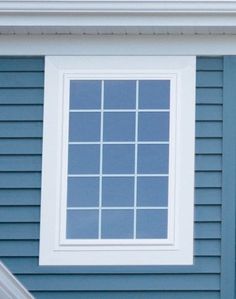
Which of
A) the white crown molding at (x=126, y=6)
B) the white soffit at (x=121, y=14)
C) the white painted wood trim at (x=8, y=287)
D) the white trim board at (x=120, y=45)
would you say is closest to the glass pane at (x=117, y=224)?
the white trim board at (x=120, y=45)

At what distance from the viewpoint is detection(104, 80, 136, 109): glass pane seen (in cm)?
750

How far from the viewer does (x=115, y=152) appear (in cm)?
743

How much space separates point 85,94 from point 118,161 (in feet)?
1.98

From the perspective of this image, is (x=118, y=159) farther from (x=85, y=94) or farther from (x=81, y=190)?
(x=85, y=94)

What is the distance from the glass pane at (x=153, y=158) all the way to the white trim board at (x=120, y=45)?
2.45 ft

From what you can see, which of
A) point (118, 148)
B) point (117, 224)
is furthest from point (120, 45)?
point (117, 224)

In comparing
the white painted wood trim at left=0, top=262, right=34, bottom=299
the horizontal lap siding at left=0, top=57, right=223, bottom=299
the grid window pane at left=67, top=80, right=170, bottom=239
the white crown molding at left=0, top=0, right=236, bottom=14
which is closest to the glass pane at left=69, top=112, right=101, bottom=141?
the grid window pane at left=67, top=80, right=170, bottom=239

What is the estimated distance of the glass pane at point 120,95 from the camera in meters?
7.50

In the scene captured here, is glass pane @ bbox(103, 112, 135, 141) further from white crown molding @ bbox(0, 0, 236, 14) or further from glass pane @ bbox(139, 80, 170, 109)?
white crown molding @ bbox(0, 0, 236, 14)

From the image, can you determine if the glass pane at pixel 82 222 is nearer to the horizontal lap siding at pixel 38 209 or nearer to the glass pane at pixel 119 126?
the horizontal lap siding at pixel 38 209

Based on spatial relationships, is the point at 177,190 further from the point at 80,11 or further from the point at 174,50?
the point at 80,11

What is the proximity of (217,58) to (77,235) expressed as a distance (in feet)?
5.86

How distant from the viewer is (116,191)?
→ 7.38 metres

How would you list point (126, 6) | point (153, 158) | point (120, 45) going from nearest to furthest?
point (126, 6)
point (153, 158)
point (120, 45)
